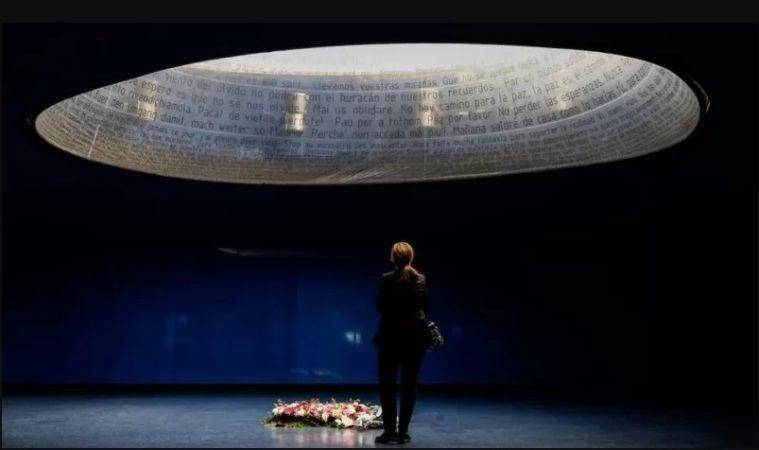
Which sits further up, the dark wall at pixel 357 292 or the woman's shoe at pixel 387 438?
the dark wall at pixel 357 292

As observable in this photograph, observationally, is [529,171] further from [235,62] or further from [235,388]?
[235,388]

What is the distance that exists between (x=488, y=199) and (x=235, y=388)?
5.62m

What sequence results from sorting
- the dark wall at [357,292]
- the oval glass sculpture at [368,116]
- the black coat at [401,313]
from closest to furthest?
the black coat at [401,313]
the oval glass sculpture at [368,116]
the dark wall at [357,292]

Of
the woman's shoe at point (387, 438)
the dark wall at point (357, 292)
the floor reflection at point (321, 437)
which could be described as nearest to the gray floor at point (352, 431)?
the floor reflection at point (321, 437)

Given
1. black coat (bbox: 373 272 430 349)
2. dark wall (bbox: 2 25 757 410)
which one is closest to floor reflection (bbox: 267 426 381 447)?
black coat (bbox: 373 272 430 349)

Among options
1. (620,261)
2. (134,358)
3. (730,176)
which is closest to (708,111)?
(730,176)

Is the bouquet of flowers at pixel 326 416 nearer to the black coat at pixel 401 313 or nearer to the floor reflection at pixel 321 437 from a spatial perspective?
the floor reflection at pixel 321 437

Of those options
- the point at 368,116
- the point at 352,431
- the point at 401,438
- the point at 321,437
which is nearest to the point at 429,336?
the point at 401,438

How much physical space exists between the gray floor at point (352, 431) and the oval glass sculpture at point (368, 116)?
310 centimetres

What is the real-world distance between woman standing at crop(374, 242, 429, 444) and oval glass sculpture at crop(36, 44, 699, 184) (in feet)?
14.3

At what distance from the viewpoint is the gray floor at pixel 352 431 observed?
289 inches

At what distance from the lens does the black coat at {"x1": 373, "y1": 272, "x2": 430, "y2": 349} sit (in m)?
6.42

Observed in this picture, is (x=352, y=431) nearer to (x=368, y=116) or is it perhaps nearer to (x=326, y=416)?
(x=326, y=416)

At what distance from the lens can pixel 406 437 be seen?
7012 mm
